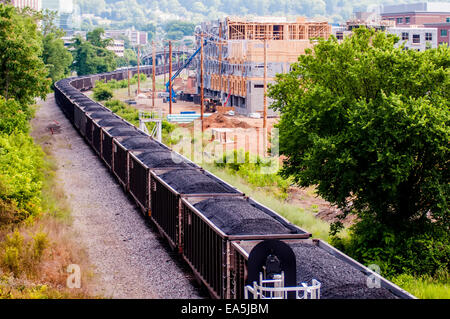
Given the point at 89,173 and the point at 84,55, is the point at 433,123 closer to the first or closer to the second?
the point at 89,173

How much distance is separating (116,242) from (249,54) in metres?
57.8

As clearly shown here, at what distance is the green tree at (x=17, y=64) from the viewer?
1428 inches

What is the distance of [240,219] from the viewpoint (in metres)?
14.1

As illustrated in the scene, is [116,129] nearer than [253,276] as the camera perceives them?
No

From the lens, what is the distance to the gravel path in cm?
1608

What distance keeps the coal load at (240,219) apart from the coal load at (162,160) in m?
6.68

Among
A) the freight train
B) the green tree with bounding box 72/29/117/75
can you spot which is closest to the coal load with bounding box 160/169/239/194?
the freight train

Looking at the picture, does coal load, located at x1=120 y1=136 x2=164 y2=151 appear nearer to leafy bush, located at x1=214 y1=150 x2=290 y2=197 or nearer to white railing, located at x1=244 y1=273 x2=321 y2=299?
leafy bush, located at x1=214 y1=150 x2=290 y2=197

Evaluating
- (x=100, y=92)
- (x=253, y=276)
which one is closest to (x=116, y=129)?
(x=253, y=276)

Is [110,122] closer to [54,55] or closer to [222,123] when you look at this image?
[222,123]

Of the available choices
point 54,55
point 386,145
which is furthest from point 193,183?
point 54,55

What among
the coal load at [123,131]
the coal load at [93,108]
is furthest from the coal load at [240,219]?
the coal load at [93,108]
